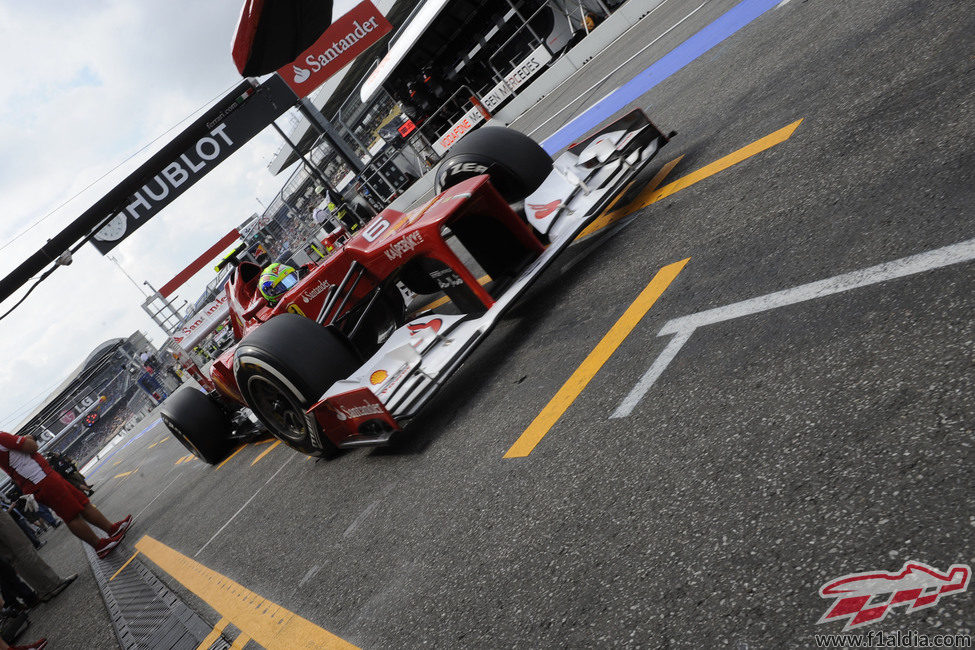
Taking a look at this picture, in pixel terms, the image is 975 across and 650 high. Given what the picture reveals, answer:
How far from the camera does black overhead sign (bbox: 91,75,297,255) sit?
12945 mm

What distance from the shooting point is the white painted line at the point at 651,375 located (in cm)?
254

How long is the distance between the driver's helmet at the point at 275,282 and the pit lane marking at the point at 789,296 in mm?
3592

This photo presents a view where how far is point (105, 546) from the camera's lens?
6793 mm

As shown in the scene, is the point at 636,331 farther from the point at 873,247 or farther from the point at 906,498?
the point at 906,498

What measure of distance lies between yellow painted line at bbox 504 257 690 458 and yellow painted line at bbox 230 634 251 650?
160 cm

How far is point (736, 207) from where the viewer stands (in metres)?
3.37

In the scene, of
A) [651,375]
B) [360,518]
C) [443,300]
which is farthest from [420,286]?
[651,375]

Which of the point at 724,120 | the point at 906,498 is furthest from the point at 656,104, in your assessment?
the point at 906,498

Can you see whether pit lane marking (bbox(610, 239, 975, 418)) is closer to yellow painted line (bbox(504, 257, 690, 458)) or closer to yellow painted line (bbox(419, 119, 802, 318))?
yellow painted line (bbox(504, 257, 690, 458))

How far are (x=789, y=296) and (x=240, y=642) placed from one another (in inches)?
120

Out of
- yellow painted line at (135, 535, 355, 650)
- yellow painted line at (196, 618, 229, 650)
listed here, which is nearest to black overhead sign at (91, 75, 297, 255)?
yellow painted line at (135, 535, 355, 650)

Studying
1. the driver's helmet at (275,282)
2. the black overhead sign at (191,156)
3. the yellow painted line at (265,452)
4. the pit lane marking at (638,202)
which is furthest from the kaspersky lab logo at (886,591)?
the black overhead sign at (191,156)

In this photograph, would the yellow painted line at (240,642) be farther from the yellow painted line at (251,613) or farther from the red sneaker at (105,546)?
the red sneaker at (105,546)

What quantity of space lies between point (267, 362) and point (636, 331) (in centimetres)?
245
